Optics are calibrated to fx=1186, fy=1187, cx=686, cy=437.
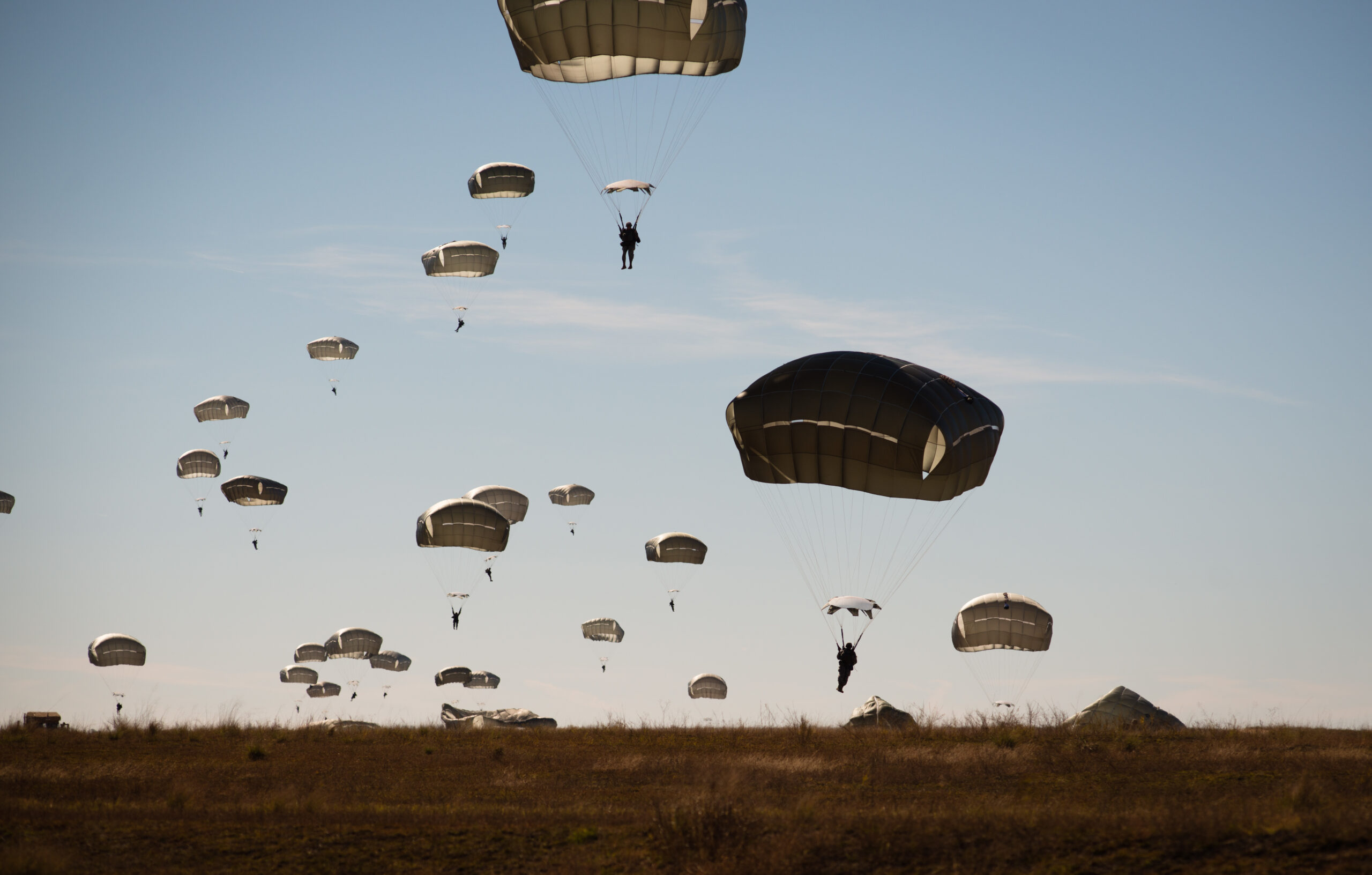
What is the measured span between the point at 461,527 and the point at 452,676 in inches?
1274

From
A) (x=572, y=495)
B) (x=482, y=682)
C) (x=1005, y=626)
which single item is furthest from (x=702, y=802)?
(x=482, y=682)

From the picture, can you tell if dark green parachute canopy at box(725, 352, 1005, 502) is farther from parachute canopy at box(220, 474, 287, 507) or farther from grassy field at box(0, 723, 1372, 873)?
parachute canopy at box(220, 474, 287, 507)

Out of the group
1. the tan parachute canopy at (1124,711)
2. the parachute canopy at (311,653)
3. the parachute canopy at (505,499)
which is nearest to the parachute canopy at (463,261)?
the parachute canopy at (505,499)

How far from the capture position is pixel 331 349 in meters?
58.4

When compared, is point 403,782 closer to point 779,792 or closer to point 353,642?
point 779,792

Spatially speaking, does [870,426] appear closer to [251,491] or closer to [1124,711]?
[1124,711]

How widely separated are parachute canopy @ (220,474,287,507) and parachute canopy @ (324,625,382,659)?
24.8 feet

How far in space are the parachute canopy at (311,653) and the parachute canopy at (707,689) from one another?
67.0ft

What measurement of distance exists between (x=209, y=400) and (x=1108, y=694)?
4362cm

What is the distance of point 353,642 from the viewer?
58.2m

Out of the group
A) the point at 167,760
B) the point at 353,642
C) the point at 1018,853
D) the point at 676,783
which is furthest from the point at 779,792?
the point at 353,642

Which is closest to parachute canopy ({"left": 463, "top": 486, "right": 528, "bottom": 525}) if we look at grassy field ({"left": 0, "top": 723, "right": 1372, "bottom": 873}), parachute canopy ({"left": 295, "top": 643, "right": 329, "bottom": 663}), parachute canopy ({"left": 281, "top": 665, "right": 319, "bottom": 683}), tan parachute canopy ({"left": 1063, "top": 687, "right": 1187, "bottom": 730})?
parachute canopy ({"left": 295, "top": 643, "right": 329, "bottom": 663})

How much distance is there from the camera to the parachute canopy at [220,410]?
57.4 meters

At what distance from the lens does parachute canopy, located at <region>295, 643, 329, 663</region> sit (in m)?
64.0
